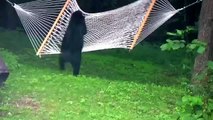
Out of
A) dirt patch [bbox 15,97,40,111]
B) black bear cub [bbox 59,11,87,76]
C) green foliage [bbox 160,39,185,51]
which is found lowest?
black bear cub [bbox 59,11,87,76]

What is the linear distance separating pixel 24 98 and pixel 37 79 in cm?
132

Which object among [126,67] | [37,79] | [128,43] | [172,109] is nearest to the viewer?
[172,109]

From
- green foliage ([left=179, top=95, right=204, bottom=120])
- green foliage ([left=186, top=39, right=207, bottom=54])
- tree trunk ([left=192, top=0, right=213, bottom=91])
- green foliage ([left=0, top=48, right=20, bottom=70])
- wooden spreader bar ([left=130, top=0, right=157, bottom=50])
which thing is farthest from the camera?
green foliage ([left=0, top=48, right=20, bottom=70])

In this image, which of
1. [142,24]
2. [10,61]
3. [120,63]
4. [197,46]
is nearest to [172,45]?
[197,46]

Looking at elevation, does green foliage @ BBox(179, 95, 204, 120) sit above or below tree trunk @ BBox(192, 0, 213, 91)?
above

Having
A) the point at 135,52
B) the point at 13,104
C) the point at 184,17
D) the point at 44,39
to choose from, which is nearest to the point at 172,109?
the point at 13,104

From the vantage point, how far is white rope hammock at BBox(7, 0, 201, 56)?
29.8 feet

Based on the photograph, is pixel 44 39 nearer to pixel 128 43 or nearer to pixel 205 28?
pixel 128 43

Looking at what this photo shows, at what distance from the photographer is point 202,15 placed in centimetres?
894

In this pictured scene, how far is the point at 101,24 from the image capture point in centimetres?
1012

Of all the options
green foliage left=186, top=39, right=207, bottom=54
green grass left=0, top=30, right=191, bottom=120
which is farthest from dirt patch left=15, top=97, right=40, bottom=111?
green foliage left=186, top=39, right=207, bottom=54

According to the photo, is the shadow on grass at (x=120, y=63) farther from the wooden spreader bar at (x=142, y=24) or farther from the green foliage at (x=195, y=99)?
the green foliage at (x=195, y=99)

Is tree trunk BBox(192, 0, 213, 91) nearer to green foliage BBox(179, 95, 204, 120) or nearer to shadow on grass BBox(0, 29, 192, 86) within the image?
shadow on grass BBox(0, 29, 192, 86)

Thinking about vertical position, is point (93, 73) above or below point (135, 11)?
below
